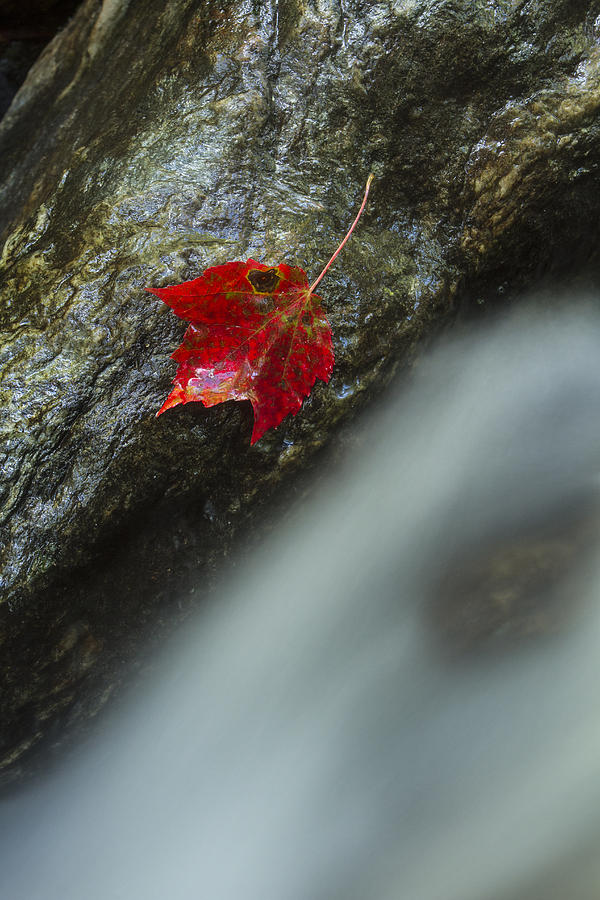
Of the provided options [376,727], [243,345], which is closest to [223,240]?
[243,345]

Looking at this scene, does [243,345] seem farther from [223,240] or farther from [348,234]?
[348,234]

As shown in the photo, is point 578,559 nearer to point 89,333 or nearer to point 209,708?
point 209,708

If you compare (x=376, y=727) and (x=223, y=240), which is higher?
(x=223, y=240)

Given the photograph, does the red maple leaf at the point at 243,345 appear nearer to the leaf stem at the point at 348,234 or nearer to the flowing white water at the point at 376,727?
the leaf stem at the point at 348,234

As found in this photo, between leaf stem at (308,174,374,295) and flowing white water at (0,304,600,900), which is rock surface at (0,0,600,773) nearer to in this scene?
leaf stem at (308,174,374,295)

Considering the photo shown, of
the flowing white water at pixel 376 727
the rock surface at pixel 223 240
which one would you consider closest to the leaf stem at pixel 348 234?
the rock surface at pixel 223 240

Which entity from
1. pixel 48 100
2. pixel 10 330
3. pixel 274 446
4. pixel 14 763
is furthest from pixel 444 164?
pixel 14 763
